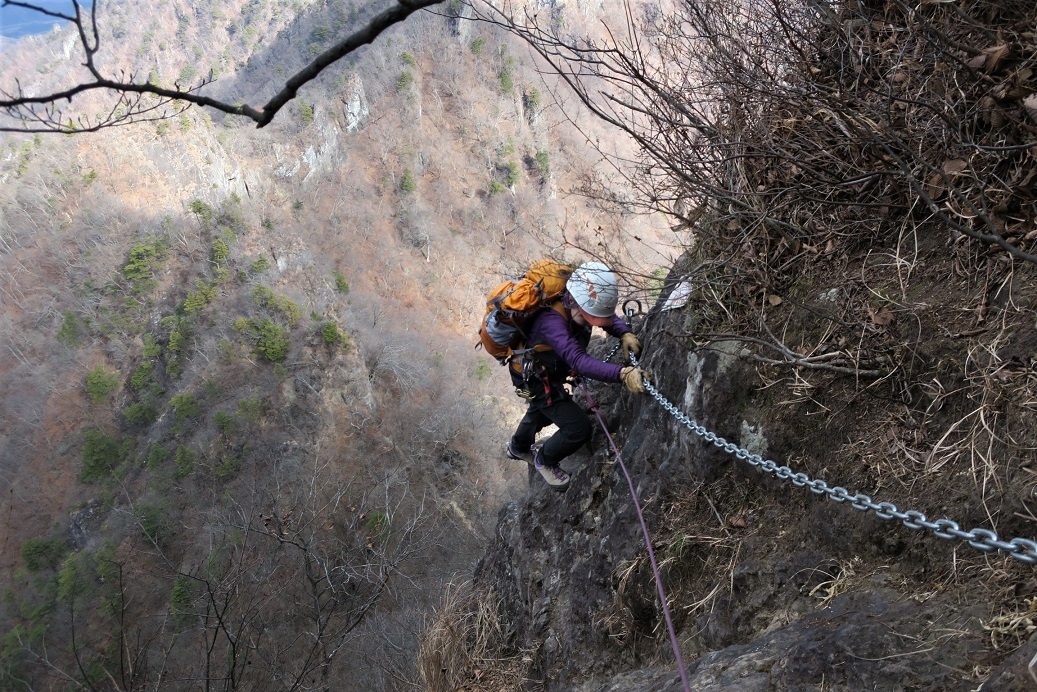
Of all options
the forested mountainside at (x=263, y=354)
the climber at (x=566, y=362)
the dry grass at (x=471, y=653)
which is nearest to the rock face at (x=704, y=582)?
the dry grass at (x=471, y=653)

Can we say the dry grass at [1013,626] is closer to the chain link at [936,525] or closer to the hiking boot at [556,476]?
the chain link at [936,525]

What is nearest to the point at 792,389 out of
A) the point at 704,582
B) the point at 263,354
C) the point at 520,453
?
the point at 704,582

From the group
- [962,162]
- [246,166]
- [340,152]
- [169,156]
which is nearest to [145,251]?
[169,156]

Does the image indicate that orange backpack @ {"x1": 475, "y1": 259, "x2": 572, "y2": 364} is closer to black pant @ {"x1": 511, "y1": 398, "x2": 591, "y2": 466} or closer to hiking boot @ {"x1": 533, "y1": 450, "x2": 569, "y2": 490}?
black pant @ {"x1": 511, "y1": 398, "x2": 591, "y2": 466}

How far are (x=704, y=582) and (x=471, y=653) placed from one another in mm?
2776

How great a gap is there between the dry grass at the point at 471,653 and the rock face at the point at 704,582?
12 centimetres

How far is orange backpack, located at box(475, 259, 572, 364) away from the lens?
14.5 feet

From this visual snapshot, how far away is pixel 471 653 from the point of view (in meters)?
5.47

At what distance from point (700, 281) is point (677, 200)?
593 millimetres

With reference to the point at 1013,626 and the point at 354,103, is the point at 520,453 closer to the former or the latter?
the point at 1013,626

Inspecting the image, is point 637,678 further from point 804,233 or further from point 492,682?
point 804,233

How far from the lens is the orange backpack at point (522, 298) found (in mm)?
4434

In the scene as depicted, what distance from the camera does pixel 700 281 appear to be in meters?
3.85

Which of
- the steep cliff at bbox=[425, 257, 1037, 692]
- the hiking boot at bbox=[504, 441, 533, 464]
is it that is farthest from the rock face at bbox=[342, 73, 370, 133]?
the steep cliff at bbox=[425, 257, 1037, 692]
